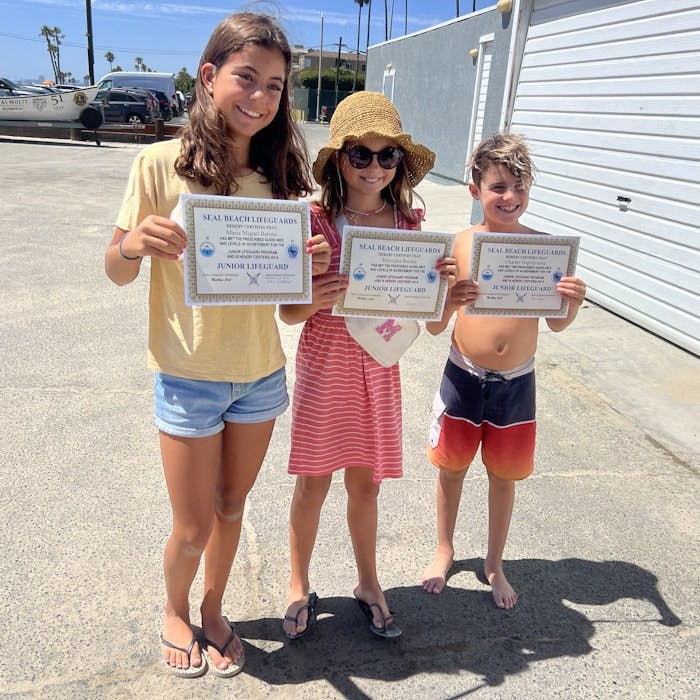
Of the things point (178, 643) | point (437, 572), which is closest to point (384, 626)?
point (437, 572)

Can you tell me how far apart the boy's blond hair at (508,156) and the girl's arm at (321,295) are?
73cm

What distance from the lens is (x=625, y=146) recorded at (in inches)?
245

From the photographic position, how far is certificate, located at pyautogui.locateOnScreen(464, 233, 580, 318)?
6.93 feet

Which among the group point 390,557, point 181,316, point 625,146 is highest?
point 625,146

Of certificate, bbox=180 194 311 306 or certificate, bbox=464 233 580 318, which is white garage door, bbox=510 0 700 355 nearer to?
certificate, bbox=464 233 580 318

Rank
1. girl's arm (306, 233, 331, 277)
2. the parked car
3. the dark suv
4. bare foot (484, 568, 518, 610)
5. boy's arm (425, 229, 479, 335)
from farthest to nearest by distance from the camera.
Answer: the parked car → the dark suv → bare foot (484, 568, 518, 610) → boy's arm (425, 229, 479, 335) → girl's arm (306, 233, 331, 277)

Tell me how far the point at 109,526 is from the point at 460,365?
5.49ft

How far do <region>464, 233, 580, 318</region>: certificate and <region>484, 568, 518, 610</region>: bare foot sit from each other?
3.53 ft

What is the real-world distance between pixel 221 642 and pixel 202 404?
34.8 inches

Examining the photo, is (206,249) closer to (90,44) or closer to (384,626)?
(384,626)

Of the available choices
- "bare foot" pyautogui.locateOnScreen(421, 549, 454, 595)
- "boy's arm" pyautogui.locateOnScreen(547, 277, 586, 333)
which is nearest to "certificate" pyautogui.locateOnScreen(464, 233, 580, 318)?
"boy's arm" pyautogui.locateOnScreen(547, 277, 586, 333)

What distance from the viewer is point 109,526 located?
2754mm

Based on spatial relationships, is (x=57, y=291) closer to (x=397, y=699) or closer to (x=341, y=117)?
(x=341, y=117)

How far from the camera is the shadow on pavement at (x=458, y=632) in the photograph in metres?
2.12
